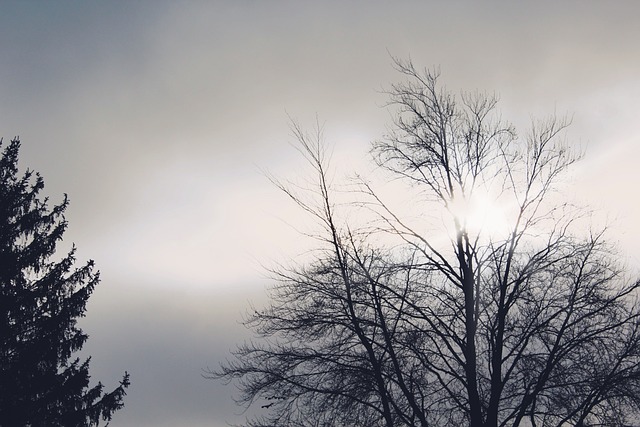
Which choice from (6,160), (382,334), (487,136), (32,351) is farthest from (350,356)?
(6,160)

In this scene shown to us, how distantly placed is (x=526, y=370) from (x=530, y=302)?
1484 mm

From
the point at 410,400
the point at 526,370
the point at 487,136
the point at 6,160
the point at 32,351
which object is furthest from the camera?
the point at 6,160

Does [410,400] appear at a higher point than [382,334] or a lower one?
lower

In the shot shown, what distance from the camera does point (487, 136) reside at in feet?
55.1

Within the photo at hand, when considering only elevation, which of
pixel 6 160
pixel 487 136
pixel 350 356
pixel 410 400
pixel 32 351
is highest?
pixel 6 160

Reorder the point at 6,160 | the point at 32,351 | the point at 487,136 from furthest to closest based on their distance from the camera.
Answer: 1. the point at 6,160
2. the point at 32,351
3. the point at 487,136

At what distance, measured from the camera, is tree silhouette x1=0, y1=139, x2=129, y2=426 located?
70.0 feet

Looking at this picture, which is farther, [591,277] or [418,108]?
[418,108]

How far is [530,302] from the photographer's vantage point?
52.0ft

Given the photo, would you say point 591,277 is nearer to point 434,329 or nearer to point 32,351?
point 434,329

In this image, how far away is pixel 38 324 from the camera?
882 inches

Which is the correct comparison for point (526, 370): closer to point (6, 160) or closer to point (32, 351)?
point (32, 351)

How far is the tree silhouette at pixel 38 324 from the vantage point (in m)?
21.3

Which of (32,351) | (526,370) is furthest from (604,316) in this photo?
(32,351)
